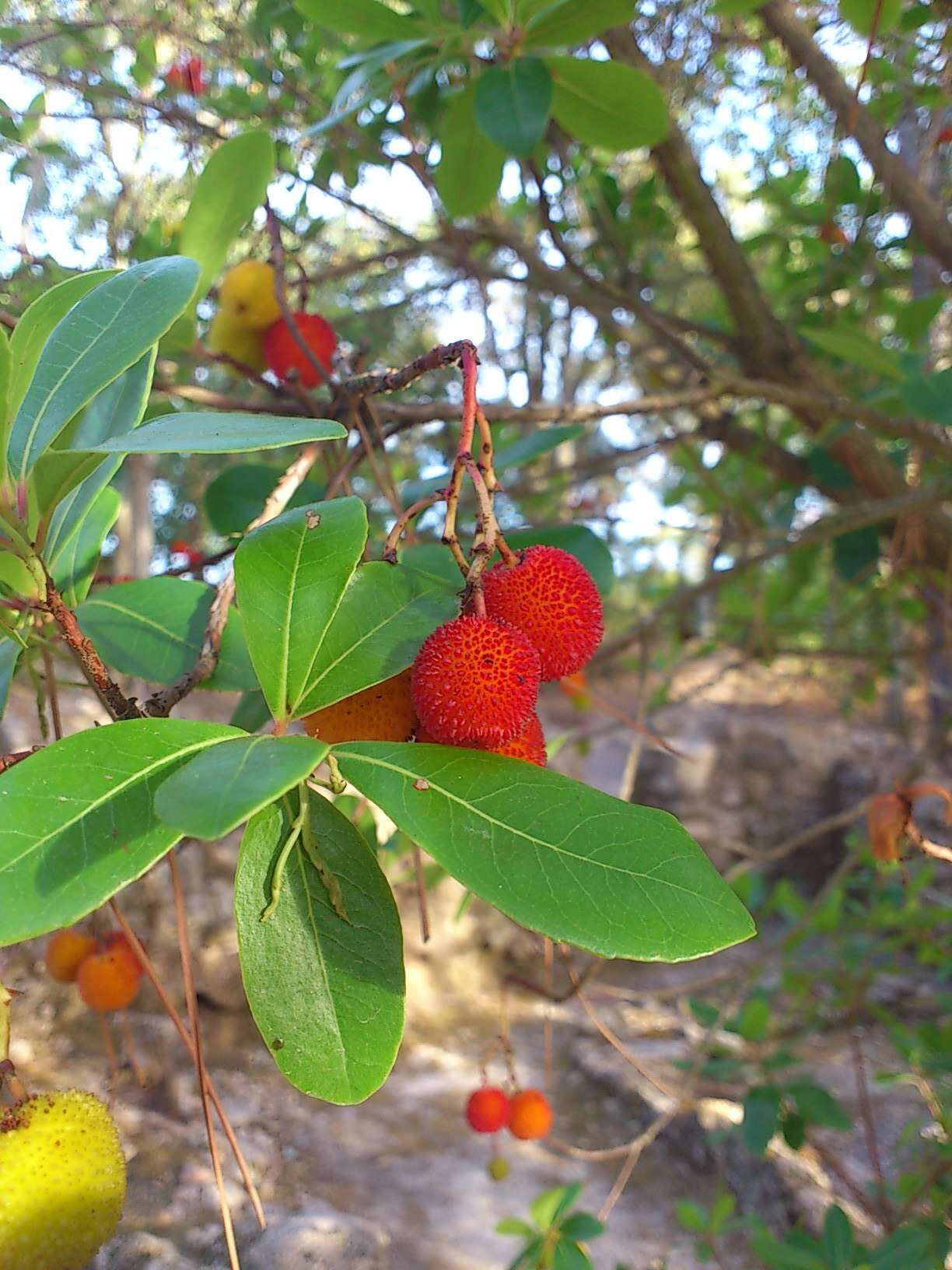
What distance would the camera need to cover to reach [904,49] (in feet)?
5.04

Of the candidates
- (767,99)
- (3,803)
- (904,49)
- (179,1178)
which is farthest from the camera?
(767,99)

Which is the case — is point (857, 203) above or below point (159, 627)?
above

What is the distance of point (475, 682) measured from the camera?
1.59ft

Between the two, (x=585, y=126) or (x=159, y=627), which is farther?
(x=585, y=126)

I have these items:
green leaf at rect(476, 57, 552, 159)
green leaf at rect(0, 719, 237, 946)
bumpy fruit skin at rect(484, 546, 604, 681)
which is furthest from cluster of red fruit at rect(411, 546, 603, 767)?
green leaf at rect(476, 57, 552, 159)

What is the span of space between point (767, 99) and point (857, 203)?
0.82 feet

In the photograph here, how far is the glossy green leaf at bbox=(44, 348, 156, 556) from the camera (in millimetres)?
531

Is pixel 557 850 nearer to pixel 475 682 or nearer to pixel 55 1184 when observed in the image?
pixel 475 682

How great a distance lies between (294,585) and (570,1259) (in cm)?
89

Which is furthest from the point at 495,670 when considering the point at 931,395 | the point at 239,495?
the point at 931,395

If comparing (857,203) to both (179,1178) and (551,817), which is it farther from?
A: (179,1178)

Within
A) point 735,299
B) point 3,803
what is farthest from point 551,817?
point 735,299

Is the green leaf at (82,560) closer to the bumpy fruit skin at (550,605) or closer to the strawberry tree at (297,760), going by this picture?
the strawberry tree at (297,760)

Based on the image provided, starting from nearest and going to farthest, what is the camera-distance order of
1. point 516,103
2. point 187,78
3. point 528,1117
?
point 516,103 → point 528,1117 → point 187,78
